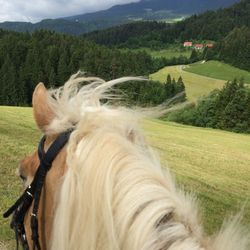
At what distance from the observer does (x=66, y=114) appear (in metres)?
1.81

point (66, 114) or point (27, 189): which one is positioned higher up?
point (66, 114)

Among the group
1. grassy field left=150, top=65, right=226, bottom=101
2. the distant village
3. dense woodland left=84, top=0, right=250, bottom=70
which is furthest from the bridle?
the distant village

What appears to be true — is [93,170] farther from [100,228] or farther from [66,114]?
[66,114]

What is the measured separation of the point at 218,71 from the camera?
359ft

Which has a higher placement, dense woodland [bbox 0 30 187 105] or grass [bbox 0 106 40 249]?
grass [bbox 0 106 40 249]

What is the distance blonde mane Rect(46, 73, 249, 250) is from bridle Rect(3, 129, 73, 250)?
7cm

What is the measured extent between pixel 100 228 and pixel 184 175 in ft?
36.6

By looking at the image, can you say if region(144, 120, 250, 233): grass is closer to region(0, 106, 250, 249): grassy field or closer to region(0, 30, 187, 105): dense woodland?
region(0, 106, 250, 249): grassy field

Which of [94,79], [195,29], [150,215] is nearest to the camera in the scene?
[150,215]

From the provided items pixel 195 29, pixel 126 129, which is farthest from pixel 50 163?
pixel 195 29

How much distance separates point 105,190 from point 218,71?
111 metres

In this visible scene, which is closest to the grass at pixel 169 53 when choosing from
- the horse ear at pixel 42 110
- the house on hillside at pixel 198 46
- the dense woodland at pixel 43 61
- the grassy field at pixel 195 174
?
the house on hillside at pixel 198 46

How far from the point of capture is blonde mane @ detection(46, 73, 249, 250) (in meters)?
1.34

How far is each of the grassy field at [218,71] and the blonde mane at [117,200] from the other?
103617 millimetres
